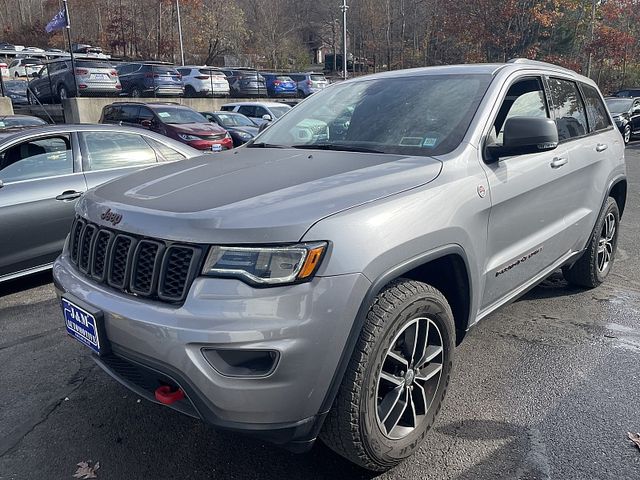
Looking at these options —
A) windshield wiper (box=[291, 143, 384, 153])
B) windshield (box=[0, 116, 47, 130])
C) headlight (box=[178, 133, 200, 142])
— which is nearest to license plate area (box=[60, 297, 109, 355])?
windshield wiper (box=[291, 143, 384, 153])

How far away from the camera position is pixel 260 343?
1905 millimetres

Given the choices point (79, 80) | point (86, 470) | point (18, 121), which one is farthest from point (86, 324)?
point (79, 80)

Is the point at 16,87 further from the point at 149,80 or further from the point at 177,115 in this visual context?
the point at 177,115

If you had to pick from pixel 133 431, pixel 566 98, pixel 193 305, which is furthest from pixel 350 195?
A: pixel 566 98

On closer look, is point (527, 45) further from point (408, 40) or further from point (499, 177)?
point (499, 177)

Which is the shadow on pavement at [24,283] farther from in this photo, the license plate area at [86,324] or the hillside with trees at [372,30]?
the hillside with trees at [372,30]

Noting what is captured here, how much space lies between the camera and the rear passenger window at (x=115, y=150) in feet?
17.6

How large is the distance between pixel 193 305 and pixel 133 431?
121 centimetres

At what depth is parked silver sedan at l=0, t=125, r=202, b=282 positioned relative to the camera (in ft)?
A: 15.2

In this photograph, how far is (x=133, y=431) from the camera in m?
2.78

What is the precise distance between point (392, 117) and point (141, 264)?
174 cm

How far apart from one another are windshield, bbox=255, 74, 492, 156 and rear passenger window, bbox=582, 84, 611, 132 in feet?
5.25

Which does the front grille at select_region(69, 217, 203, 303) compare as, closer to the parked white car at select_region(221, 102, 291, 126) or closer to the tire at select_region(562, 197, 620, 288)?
the tire at select_region(562, 197, 620, 288)

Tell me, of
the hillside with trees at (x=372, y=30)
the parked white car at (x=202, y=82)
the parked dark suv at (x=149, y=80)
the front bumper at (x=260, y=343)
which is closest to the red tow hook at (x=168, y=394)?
the front bumper at (x=260, y=343)
